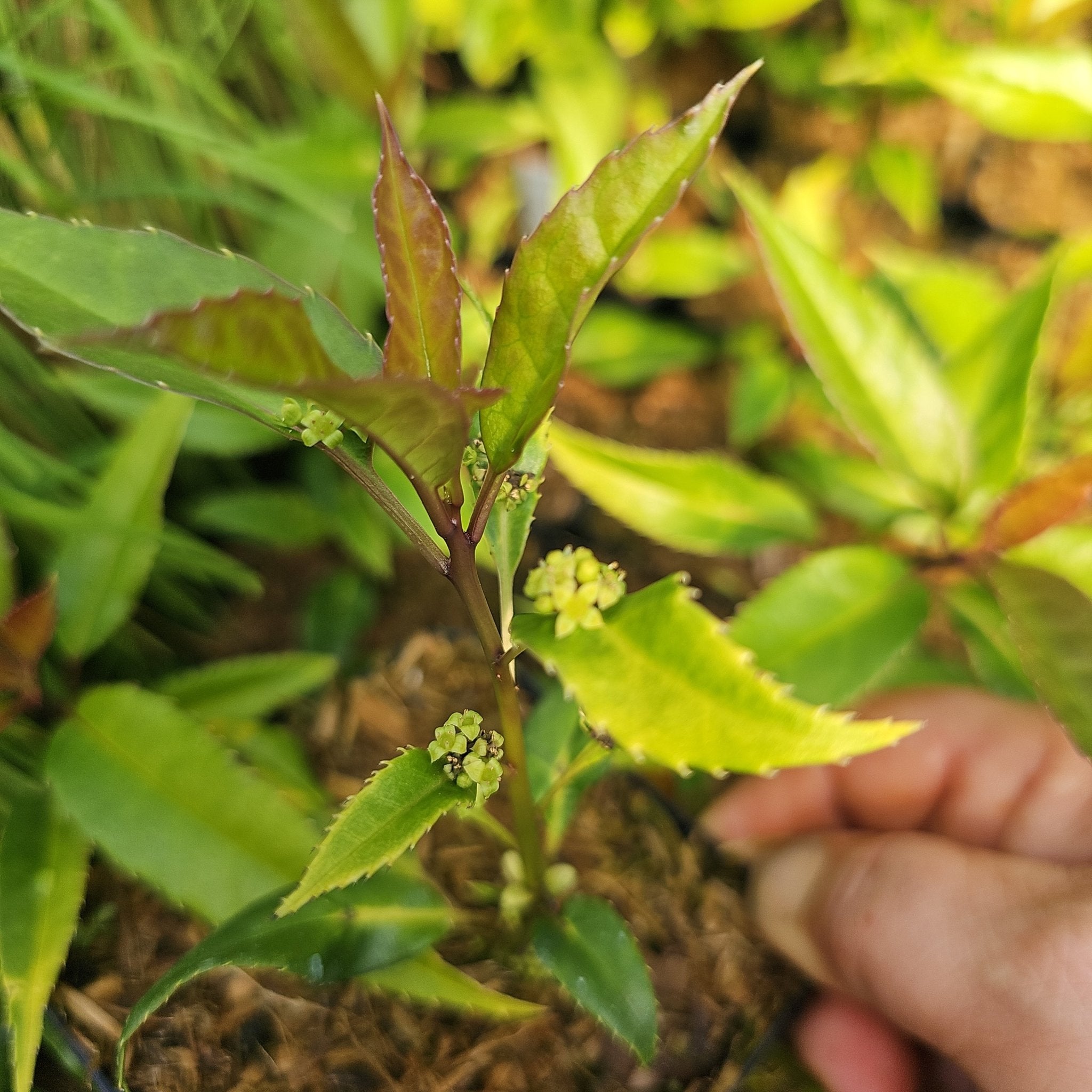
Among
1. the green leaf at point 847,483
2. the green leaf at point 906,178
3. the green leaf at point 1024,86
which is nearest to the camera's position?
the green leaf at point 1024,86

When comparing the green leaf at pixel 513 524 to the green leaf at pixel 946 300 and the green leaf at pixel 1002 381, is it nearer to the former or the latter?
the green leaf at pixel 1002 381

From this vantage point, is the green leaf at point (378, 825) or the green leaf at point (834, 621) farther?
the green leaf at point (834, 621)

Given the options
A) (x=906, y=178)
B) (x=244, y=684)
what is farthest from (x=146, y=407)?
(x=906, y=178)

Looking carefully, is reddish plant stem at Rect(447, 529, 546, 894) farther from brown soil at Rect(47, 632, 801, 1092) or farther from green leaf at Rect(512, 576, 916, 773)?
brown soil at Rect(47, 632, 801, 1092)

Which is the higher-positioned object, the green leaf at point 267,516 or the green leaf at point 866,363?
the green leaf at point 866,363

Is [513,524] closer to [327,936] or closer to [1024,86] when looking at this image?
[327,936]

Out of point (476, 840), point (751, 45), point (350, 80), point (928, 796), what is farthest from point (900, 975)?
point (751, 45)

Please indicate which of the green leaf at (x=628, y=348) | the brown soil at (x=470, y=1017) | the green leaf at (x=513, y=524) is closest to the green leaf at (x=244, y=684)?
the brown soil at (x=470, y=1017)
